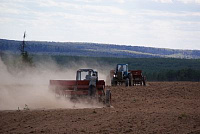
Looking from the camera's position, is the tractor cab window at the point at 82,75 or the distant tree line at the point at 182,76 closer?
the tractor cab window at the point at 82,75

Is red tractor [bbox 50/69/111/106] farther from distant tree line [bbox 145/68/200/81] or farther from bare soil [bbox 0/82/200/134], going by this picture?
distant tree line [bbox 145/68/200/81]

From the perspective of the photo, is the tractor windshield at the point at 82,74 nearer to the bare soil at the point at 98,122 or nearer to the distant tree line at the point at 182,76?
the bare soil at the point at 98,122

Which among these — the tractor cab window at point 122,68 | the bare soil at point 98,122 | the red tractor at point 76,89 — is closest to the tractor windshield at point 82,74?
the red tractor at point 76,89

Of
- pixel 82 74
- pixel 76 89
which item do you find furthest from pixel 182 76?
pixel 76 89

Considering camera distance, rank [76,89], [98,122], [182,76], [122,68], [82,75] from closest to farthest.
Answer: [98,122] → [76,89] → [82,75] → [122,68] → [182,76]

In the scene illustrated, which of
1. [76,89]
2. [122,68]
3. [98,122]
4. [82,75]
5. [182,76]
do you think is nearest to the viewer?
[98,122]

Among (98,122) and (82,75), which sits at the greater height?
(82,75)

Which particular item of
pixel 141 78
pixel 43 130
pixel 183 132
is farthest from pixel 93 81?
pixel 141 78

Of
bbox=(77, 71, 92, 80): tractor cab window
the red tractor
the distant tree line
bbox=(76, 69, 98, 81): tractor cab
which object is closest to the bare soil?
the red tractor

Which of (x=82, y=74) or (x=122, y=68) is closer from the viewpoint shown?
(x=82, y=74)

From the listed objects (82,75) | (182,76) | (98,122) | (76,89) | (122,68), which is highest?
(122,68)

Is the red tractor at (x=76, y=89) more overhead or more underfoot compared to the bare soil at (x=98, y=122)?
more overhead

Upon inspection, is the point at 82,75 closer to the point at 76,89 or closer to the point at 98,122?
the point at 76,89

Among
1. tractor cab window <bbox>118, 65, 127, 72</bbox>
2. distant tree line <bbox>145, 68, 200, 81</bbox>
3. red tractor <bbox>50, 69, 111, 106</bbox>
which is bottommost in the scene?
distant tree line <bbox>145, 68, 200, 81</bbox>
